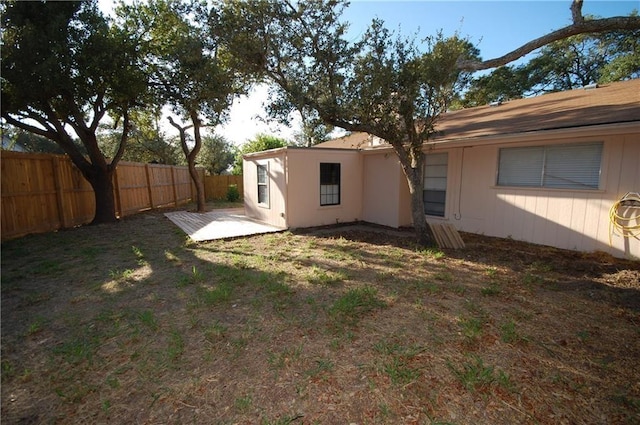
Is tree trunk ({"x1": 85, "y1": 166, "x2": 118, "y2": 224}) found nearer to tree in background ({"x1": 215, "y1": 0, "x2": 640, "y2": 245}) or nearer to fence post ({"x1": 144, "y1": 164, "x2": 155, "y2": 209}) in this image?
fence post ({"x1": 144, "y1": 164, "x2": 155, "y2": 209})

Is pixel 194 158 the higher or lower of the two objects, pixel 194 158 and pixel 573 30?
the lower

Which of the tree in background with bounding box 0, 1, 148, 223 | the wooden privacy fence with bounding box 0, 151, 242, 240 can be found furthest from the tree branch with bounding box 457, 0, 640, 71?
the wooden privacy fence with bounding box 0, 151, 242, 240

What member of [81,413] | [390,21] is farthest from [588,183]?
[81,413]

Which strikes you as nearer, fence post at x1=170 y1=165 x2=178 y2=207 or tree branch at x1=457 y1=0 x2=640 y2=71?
tree branch at x1=457 y1=0 x2=640 y2=71

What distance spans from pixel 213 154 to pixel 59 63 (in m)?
21.4

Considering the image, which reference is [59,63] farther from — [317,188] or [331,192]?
[331,192]

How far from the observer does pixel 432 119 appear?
5.93m

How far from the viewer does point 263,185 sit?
377 inches

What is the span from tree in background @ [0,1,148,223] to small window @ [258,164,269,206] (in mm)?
3853

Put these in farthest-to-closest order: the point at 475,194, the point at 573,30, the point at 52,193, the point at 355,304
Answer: the point at 52,193 < the point at 475,194 < the point at 573,30 < the point at 355,304

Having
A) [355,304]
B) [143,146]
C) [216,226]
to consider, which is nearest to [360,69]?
[355,304]

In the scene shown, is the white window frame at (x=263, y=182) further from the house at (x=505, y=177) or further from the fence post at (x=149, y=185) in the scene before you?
the fence post at (x=149, y=185)

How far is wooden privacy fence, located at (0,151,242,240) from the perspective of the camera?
6.97 meters

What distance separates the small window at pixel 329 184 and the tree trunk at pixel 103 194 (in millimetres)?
6960
